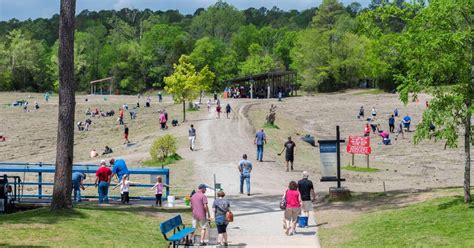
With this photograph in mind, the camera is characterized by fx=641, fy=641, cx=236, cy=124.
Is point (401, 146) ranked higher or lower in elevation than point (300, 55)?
lower

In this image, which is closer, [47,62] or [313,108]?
[313,108]

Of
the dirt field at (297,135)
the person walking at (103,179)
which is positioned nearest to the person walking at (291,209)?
the person walking at (103,179)

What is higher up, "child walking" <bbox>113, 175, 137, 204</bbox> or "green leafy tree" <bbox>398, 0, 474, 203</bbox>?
"green leafy tree" <bbox>398, 0, 474, 203</bbox>

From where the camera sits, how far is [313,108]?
212 feet

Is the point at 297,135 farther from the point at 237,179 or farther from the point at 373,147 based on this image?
the point at 237,179

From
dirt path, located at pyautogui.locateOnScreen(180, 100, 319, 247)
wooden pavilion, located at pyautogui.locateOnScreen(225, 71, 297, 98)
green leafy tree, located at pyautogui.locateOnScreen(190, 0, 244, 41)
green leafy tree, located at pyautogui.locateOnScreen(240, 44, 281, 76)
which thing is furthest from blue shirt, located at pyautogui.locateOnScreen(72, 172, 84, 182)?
green leafy tree, located at pyautogui.locateOnScreen(190, 0, 244, 41)

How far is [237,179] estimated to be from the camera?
25453mm

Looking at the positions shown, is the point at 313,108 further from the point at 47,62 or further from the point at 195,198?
the point at 47,62

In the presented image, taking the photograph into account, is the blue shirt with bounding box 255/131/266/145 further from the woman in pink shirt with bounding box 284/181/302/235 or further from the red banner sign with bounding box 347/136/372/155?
the woman in pink shirt with bounding box 284/181/302/235

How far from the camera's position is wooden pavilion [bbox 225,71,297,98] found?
3004 inches

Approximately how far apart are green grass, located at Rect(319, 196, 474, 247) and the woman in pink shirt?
0.77 m

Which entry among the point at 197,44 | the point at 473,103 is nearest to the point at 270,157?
the point at 473,103

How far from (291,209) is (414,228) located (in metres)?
2.82

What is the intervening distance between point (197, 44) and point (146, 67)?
9.46 m
